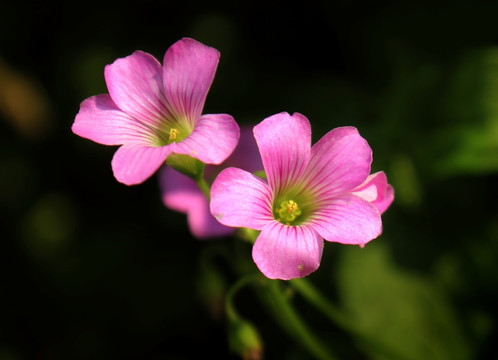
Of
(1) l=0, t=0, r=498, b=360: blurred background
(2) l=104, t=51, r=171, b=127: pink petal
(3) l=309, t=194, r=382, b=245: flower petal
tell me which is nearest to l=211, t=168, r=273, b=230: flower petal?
(3) l=309, t=194, r=382, b=245: flower petal

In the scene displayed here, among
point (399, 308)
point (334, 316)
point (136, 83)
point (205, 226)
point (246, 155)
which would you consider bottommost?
point (399, 308)

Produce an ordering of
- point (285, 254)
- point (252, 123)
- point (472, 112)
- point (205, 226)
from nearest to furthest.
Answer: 1. point (285, 254)
2. point (205, 226)
3. point (472, 112)
4. point (252, 123)

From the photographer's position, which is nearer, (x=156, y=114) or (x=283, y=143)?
(x=283, y=143)

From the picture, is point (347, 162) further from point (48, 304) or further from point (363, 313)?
point (48, 304)

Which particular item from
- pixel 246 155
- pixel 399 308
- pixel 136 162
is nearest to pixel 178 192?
pixel 246 155

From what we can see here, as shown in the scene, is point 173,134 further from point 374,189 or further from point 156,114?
point 374,189

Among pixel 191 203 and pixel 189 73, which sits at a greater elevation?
pixel 189 73

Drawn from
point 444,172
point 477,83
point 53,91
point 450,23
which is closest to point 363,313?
point 444,172
